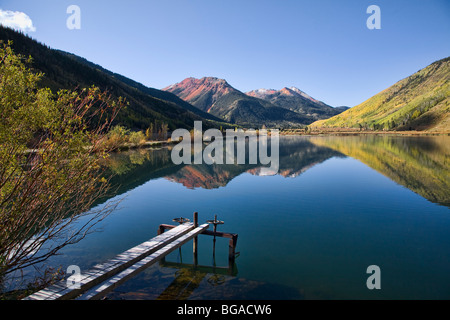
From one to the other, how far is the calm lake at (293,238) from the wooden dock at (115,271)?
0.83m

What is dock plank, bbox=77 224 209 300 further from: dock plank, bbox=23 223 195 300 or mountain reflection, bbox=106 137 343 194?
mountain reflection, bbox=106 137 343 194

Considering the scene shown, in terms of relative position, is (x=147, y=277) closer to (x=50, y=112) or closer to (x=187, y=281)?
(x=187, y=281)

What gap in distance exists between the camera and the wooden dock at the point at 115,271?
23.9ft

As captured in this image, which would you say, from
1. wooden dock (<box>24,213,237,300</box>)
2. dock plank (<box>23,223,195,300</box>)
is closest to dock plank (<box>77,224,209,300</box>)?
wooden dock (<box>24,213,237,300</box>)

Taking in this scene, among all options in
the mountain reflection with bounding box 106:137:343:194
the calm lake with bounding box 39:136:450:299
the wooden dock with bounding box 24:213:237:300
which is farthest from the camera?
the mountain reflection with bounding box 106:137:343:194

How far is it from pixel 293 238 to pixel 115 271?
845 cm

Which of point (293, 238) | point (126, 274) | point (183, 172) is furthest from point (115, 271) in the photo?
point (183, 172)

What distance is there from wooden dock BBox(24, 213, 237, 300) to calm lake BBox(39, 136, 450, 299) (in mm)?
831

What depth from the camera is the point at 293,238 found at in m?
13.9

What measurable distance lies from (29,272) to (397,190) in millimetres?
25742

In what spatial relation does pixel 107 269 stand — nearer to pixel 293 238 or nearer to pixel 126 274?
pixel 126 274

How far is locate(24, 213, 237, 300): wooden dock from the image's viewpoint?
7277 mm

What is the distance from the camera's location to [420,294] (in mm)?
9086
